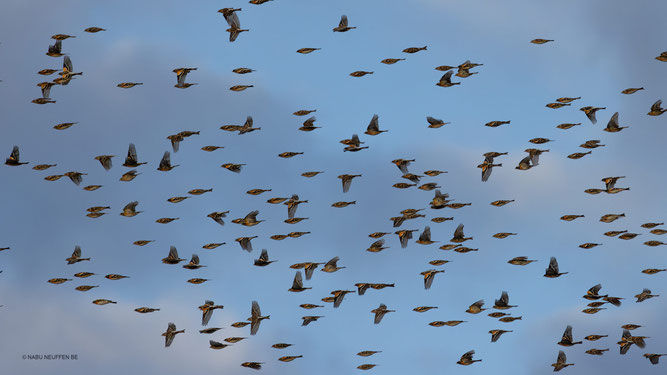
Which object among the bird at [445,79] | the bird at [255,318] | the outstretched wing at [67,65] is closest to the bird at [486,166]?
the bird at [445,79]

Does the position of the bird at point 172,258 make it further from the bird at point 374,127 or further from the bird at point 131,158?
the bird at point 374,127

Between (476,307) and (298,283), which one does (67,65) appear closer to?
(298,283)

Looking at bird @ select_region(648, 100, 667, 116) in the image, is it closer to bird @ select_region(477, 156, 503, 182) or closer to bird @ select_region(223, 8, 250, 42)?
bird @ select_region(477, 156, 503, 182)

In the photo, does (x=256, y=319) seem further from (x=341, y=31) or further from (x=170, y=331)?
(x=341, y=31)

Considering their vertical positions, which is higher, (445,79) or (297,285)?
(445,79)

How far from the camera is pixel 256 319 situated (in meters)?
173

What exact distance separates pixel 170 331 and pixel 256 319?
48.4 ft

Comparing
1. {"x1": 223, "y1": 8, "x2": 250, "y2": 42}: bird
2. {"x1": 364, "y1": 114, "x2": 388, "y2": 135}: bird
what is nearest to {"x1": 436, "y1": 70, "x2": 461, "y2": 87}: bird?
{"x1": 364, "y1": 114, "x2": 388, "y2": 135}: bird

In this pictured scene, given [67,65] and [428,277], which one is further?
[428,277]

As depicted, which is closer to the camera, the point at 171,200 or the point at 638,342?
the point at 638,342

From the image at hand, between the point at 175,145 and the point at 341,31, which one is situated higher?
the point at 341,31

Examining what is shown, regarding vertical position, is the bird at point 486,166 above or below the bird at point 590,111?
below

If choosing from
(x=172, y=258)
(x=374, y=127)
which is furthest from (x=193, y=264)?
(x=374, y=127)

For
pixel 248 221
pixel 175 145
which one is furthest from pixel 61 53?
pixel 248 221
